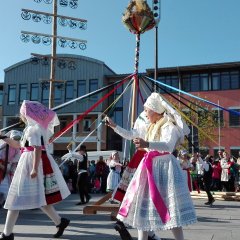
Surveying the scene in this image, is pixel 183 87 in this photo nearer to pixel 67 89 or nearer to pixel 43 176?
pixel 67 89

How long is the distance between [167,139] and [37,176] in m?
1.95

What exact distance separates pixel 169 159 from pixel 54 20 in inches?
547

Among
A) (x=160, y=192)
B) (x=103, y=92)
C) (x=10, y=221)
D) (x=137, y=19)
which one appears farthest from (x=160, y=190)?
(x=103, y=92)

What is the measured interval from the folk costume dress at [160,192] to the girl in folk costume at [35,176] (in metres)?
1.45

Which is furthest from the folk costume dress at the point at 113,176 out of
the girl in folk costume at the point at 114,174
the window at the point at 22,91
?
the window at the point at 22,91

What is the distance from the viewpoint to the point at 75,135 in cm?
3612

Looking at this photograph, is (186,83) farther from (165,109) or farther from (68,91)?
(165,109)

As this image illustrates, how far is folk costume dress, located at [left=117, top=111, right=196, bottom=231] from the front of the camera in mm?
3779

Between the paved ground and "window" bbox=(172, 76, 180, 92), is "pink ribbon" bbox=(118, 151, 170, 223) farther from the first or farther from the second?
"window" bbox=(172, 76, 180, 92)

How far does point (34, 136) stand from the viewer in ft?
16.6

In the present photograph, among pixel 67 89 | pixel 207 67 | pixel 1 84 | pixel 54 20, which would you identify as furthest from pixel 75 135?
pixel 54 20

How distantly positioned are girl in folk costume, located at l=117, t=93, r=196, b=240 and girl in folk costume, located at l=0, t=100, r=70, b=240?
4.75 ft

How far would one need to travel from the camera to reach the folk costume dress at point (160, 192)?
3779 mm

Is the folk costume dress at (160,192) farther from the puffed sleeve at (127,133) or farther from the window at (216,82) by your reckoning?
the window at (216,82)
